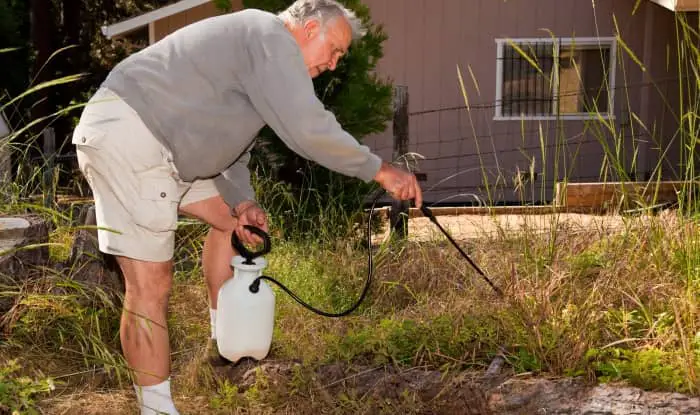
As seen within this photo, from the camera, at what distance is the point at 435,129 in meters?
11.8

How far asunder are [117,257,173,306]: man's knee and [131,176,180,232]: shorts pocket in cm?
15

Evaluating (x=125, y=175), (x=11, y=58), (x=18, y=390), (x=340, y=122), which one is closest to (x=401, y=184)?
(x=125, y=175)

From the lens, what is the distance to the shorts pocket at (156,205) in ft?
11.2

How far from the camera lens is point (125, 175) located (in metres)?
3.41

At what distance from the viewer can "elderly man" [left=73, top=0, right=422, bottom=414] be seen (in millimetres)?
3391

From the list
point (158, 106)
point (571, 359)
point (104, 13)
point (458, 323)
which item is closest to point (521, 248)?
point (458, 323)

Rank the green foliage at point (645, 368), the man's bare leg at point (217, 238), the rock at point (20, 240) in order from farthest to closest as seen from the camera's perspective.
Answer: the rock at point (20, 240), the man's bare leg at point (217, 238), the green foliage at point (645, 368)

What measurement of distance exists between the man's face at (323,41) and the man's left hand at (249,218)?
72 centimetres

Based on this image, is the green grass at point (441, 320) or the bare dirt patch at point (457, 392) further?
the green grass at point (441, 320)

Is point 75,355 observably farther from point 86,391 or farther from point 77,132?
point 77,132

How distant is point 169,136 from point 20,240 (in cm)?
133

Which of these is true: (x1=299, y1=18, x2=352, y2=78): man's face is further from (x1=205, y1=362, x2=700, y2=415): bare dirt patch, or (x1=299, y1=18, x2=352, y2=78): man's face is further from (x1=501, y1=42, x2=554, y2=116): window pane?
(x1=501, y1=42, x2=554, y2=116): window pane

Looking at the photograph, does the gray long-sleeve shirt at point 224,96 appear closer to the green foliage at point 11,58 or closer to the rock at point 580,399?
the rock at point 580,399

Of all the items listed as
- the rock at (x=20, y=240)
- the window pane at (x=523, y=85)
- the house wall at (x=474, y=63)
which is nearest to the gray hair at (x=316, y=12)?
the rock at (x=20, y=240)
